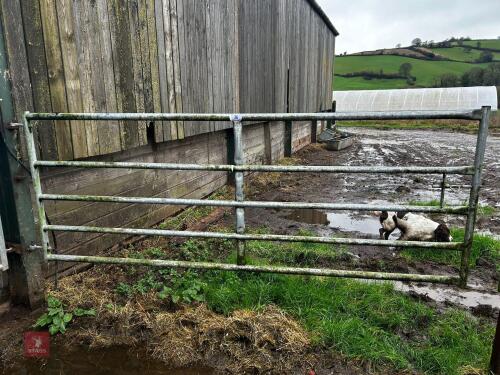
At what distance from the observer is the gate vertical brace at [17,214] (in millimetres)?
2688

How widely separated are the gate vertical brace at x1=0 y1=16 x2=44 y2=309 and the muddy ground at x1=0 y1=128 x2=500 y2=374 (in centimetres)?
19

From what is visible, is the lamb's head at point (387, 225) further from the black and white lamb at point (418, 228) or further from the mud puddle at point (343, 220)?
the mud puddle at point (343, 220)

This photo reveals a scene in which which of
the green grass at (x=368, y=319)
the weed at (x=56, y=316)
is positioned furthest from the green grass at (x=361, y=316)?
the weed at (x=56, y=316)

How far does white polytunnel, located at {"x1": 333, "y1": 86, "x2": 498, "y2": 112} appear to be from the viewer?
32.6m

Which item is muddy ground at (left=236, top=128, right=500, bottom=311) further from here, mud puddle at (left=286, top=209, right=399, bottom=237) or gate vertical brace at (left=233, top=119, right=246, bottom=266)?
gate vertical brace at (left=233, top=119, right=246, bottom=266)

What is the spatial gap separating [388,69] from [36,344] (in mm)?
77561

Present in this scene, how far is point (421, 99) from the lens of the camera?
1362 inches

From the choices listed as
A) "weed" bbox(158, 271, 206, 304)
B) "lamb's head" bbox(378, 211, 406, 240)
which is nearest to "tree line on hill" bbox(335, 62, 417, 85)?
"lamb's head" bbox(378, 211, 406, 240)

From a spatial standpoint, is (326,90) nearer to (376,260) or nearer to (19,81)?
(376,260)

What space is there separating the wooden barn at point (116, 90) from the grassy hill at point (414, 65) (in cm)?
5802

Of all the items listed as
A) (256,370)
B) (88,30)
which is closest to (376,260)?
(256,370)

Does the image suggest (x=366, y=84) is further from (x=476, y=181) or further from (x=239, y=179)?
(x=239, y=179)

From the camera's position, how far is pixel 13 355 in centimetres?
251

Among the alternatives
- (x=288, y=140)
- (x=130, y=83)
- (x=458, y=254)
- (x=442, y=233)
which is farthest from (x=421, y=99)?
(x=130, y=83)
